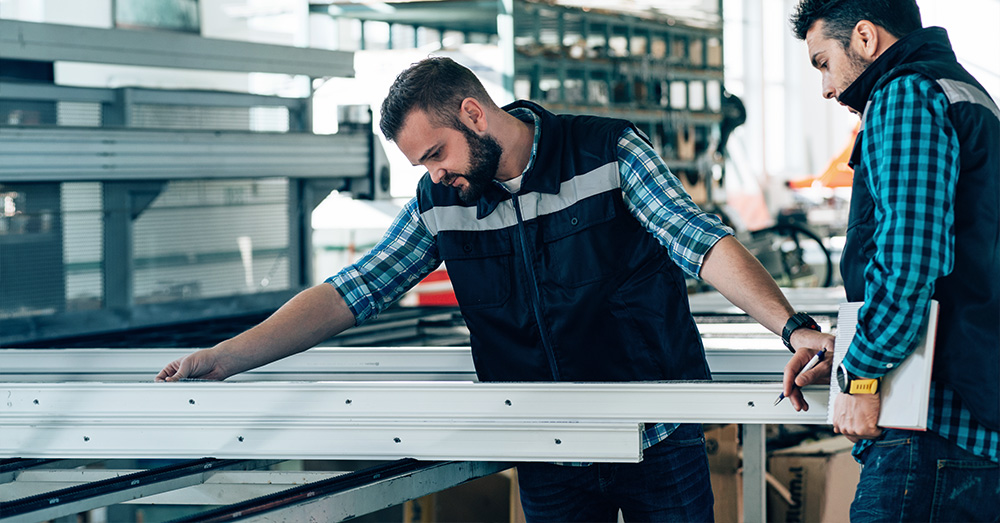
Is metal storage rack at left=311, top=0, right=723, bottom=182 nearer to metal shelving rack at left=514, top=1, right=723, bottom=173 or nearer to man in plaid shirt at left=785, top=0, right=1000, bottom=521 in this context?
metal shelving rack at left=514, top=1, right=723, bottom=173

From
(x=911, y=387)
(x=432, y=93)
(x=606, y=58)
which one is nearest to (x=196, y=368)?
(x=432, y=93)

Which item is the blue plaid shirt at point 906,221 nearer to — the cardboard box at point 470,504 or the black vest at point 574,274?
the black vest at point 574,274

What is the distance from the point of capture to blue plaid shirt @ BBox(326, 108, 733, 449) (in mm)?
1548

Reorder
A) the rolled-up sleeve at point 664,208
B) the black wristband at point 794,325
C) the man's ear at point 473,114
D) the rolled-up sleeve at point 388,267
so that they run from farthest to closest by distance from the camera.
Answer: the rolled-up sleeve at point 388,267 < the man's ear at point 473,114 < the rolled-up sleeve at point 664,208 < the black wristband at point 794,325

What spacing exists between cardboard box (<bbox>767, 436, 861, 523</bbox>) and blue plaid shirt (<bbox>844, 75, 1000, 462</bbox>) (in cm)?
157

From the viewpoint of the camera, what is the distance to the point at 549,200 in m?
1.67

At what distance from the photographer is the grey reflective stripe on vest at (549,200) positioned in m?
1.65

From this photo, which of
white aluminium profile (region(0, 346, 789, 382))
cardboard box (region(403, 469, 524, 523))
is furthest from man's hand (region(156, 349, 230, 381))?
cardboard box (region(403, 469, 524, 523))

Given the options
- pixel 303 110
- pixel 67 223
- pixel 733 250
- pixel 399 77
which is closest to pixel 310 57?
pixel 303 110

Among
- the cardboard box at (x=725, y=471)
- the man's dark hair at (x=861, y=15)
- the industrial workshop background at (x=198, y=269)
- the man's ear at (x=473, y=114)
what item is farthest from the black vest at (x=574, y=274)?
the cardboard box at (x=725, y=471)

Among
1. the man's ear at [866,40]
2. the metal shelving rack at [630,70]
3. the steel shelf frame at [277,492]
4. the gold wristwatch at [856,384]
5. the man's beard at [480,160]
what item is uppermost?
the metal shelving rack at [630,70]

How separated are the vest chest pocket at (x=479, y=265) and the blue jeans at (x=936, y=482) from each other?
2.26 feet

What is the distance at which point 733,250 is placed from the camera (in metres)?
1.51

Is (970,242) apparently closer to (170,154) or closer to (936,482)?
(936,482)
